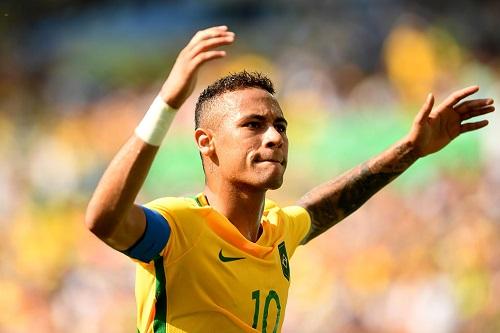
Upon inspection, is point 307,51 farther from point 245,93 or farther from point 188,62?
point 188,62

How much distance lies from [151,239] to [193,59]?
78 cm

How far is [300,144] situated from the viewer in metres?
10.8

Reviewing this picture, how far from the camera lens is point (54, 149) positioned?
1227 cm

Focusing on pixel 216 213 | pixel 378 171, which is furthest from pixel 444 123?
pixel 216 213

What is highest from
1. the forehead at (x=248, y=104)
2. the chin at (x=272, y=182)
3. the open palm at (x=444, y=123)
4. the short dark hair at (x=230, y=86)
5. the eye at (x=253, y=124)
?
the open palm at (x=444, y=123)

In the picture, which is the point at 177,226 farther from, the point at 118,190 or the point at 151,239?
the point at 118,190

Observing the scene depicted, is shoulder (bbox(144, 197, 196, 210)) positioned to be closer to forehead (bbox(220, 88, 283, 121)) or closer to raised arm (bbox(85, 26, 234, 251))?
raised arm (bbox(85, 26, 234, 251))

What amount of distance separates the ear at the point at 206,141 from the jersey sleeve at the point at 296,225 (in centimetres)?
71

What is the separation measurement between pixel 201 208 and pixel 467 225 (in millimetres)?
6173

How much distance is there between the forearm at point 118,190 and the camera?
3461mm

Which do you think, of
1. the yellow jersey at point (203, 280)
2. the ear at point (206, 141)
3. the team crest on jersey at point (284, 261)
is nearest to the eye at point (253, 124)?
the ear at point (206, 141)

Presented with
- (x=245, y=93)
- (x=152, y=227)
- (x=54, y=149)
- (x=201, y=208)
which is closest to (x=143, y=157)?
(x=152, y=227)

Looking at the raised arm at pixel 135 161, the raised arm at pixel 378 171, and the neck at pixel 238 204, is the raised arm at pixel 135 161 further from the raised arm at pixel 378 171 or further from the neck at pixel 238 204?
the raised arm at pixel 378 171

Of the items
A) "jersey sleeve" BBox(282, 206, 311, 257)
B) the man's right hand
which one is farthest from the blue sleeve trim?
"jersey sleeve" BBox(282, 206, 311, 257)
